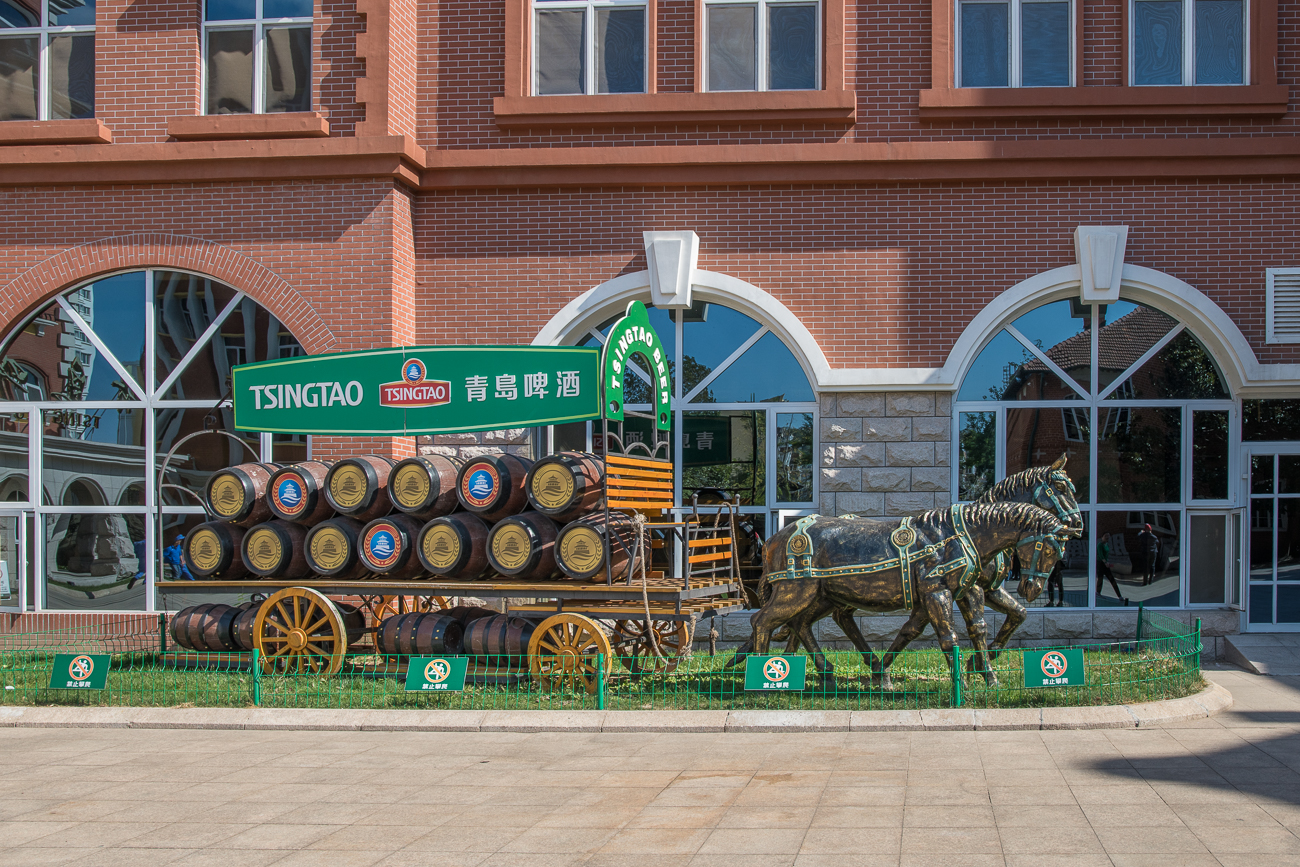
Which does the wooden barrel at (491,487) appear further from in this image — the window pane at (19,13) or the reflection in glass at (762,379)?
the window pane at (19,13)

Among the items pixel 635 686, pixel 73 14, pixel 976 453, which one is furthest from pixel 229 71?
pixel 976 453

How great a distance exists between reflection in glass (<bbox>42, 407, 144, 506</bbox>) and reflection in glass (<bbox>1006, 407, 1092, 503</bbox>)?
11616 millimetres

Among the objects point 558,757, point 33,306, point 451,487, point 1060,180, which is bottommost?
point 558,757

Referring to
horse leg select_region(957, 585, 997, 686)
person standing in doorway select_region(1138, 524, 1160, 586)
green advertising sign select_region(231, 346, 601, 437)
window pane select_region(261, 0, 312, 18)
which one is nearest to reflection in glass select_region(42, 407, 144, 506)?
green advertising sign select_region(231, 346, 601, 437)

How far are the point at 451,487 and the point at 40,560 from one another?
7110 mm

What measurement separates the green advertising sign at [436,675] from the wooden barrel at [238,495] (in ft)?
10.1

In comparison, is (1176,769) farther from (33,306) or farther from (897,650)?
(33,306)

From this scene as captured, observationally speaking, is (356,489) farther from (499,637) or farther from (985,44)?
(985,44)

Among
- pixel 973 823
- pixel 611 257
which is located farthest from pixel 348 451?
pixel 973 823

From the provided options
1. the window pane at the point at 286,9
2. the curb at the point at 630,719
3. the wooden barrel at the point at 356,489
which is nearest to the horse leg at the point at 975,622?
the curb at the point at 630,719

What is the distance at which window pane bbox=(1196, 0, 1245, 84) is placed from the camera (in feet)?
47.4

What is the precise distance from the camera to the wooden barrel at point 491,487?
37.6 ft

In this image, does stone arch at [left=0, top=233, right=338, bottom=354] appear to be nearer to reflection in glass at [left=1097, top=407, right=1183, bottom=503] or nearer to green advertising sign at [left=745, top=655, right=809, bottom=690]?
green advertising sign at [left=745, top=655, right=809, bottom=690]

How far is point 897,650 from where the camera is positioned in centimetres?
1072
